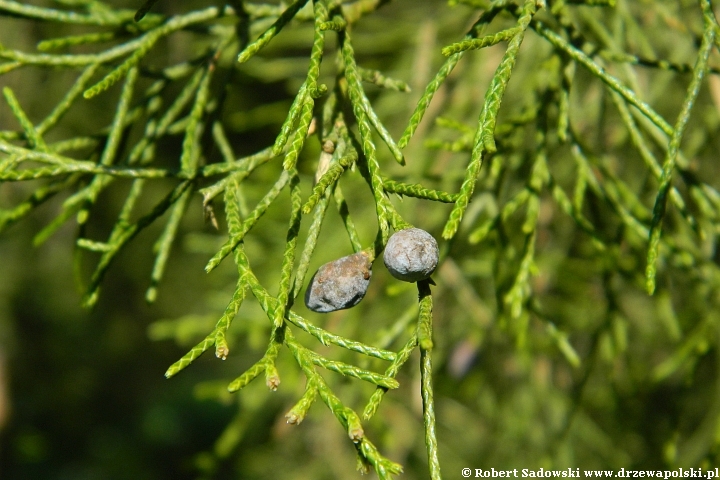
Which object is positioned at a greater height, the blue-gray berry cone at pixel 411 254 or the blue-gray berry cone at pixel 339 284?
the blue-gray berry cone at pixel 411 254

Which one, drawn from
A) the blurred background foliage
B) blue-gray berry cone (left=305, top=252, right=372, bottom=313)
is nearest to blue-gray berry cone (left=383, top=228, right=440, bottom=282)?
blue-gray berry cone (left=305, top=252, right=372, bottom=313)

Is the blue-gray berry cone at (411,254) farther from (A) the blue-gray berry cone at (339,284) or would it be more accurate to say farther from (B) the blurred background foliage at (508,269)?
(B) the blurred background foliage at (508,269)

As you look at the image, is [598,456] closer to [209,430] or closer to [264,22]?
[264,22]

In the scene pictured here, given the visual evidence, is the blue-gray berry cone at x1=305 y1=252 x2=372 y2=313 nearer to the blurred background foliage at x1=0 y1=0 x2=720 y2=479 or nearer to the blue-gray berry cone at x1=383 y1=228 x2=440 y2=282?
the blue-gray berry cone at x1=383 y1=228 x2=440 y2=282

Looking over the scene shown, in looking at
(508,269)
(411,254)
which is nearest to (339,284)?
(411,254)

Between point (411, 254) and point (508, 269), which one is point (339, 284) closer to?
point (411, 254)

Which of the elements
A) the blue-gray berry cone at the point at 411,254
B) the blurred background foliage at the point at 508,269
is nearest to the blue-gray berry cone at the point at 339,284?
the blue-gray berry cone at the point at 411,254
